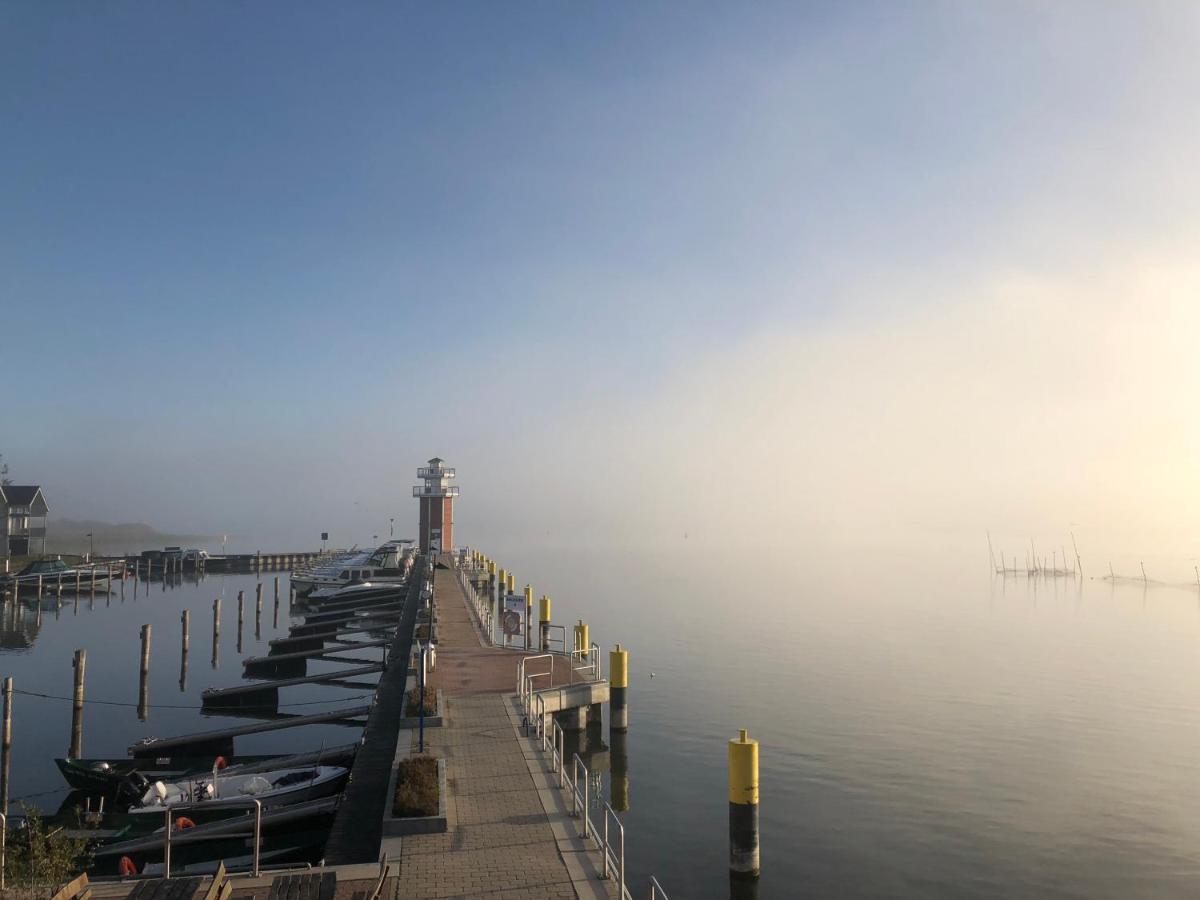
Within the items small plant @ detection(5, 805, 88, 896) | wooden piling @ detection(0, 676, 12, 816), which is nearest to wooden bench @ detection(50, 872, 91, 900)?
small plant @ detection(5, 805, 88, 896)

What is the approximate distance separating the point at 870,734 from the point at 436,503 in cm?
7046

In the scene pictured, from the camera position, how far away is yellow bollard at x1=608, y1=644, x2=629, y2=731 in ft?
94.6

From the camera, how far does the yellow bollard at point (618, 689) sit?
2884 cm

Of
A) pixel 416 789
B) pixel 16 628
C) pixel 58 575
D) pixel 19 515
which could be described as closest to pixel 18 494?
pixel 19 515

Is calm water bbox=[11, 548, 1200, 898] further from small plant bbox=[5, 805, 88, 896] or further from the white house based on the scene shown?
the white house

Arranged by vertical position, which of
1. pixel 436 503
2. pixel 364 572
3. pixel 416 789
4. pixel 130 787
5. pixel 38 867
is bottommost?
pixel 130 787

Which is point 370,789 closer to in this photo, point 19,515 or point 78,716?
point 78,716

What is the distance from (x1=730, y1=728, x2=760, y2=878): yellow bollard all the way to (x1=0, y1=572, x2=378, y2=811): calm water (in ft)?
64.9

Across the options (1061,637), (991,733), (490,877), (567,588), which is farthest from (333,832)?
(567,588)

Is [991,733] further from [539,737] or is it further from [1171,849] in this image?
[539,737]

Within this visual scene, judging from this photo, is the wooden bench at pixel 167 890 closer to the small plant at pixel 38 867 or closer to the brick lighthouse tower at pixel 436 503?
the small plant at pixel 38 867

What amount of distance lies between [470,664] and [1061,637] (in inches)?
2133

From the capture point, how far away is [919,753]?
102 ft

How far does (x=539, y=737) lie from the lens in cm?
2150
